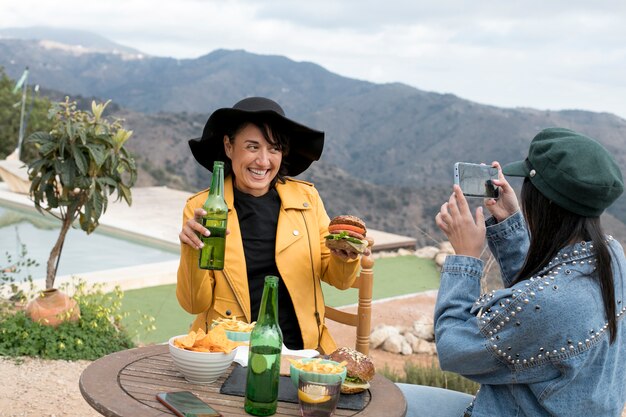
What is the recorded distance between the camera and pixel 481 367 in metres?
1.79

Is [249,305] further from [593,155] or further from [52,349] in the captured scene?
[52,349]

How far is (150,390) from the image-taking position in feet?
6.50

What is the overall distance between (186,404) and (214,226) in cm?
63

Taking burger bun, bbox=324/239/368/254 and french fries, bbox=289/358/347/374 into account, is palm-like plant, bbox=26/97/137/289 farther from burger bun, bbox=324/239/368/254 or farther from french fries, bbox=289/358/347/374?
french fries, bbox=289/358/347/374

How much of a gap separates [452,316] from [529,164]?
410 mm

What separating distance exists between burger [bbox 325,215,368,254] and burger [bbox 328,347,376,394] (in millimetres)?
396

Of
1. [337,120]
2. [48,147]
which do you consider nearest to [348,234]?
[48,147]

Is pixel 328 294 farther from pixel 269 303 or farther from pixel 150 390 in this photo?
pixel 269 303

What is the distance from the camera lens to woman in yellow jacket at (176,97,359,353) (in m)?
2.68

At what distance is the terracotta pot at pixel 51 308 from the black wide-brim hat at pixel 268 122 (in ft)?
6.14

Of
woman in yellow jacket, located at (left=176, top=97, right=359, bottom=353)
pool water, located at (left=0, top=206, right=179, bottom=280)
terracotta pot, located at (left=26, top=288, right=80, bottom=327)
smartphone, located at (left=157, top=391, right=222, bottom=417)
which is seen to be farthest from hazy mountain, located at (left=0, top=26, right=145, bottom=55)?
smartphone, located at (left=157, top=391, right=222, bottom=417)

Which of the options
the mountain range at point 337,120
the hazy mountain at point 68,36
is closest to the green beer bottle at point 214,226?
the mountain range at point 337,120

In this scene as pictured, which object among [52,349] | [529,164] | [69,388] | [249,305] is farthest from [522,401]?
[52,349]

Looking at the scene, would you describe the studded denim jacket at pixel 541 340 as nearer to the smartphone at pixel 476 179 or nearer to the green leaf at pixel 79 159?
the smartphone at pixel 476 179
